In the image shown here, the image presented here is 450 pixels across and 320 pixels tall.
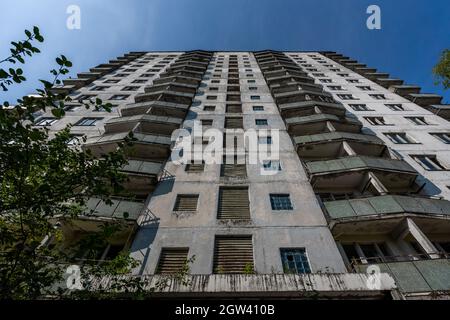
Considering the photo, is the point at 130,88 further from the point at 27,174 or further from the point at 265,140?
the point at 27,174

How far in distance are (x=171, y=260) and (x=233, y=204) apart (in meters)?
3.91

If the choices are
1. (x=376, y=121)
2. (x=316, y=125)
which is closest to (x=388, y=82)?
(x=376, y=121)

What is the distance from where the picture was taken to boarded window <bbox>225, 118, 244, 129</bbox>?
19.6 metres

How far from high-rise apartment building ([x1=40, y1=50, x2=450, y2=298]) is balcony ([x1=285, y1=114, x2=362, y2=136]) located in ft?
0.27

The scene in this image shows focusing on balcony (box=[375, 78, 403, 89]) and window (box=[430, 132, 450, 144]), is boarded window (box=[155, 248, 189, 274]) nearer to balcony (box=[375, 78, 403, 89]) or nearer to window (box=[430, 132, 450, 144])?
window (box=[430, 132, 450, 144])

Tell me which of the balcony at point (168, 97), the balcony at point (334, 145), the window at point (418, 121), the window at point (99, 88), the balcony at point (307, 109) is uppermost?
the window at point (99, 88)

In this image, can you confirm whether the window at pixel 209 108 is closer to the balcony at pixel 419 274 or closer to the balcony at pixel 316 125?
the balcony at pixel 316 125

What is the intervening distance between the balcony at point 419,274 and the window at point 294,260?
170 cm

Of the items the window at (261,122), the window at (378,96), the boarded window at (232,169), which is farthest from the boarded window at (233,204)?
the window at (378,96)

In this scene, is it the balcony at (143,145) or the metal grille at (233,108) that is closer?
the balcony at (143,145)

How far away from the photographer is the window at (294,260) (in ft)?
29.9

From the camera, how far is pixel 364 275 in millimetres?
7938

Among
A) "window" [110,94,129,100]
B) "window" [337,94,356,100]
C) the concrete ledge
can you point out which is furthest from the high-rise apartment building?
"window" [337,94,356,100]

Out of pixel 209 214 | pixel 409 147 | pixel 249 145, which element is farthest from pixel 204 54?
pixel 209 214
